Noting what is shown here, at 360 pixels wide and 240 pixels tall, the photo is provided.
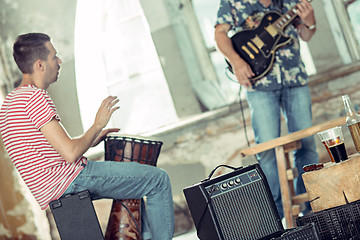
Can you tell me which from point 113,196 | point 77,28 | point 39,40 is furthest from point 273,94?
point 77,28

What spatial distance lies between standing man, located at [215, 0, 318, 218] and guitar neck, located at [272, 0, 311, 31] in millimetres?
28

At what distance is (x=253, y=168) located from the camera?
7.20ft

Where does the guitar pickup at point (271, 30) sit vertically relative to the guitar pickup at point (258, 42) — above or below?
above

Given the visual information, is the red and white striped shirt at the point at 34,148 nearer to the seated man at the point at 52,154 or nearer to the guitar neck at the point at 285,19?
the seated man at the point at 52,154

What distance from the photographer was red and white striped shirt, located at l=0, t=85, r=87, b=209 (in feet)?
7.53

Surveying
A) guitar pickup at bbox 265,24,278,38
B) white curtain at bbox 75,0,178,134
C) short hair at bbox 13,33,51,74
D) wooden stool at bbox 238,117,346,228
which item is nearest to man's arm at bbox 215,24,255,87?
guitar pickup at bbox 265,24,278,38

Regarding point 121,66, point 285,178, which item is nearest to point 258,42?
point 285,178

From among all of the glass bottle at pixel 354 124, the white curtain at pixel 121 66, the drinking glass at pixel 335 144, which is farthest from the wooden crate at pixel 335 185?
the white curtain at pixel 121 66

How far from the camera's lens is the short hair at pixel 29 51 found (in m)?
2.45

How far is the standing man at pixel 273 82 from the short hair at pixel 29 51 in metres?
1.15

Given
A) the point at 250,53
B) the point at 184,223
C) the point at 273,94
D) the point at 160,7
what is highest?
the point at 160,7

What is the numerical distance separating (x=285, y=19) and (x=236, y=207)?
1428 millimetres

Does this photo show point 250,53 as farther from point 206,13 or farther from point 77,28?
point 77,28

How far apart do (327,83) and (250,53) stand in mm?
1436
